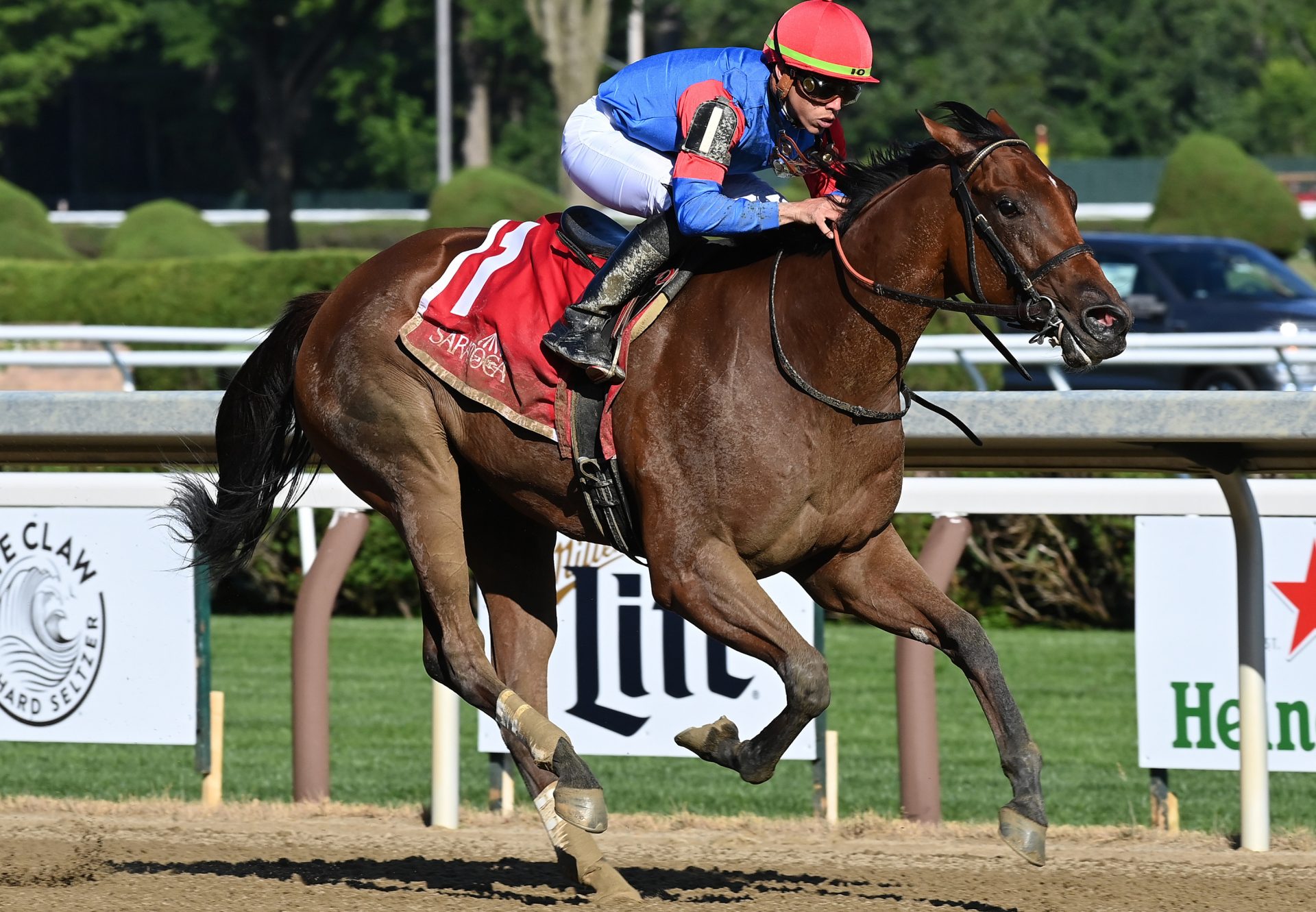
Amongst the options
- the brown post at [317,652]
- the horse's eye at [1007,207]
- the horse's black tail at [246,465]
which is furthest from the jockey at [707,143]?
the brown post at [317,652]

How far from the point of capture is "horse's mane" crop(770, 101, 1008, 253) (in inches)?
155

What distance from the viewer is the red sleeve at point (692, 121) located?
4.03 meters

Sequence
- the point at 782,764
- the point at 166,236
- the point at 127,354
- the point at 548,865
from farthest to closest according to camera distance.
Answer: the point at 166,236 < the point at 127,354 < the point at 782,764 < the point at 548,865

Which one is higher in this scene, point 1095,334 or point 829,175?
point 829,175

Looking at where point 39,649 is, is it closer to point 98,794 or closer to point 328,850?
point 98,794

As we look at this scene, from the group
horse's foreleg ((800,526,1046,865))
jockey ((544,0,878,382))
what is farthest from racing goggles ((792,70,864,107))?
horse's foreleg ((800,526,1046,865))

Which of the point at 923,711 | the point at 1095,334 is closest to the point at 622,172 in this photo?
the point at 1095,334

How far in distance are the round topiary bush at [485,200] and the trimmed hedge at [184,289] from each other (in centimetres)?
358

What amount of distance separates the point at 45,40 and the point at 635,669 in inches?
1774

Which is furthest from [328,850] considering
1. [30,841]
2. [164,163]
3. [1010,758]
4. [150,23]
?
[164,163]

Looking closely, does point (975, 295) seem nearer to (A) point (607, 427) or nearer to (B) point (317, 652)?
(A) point (607, 427)

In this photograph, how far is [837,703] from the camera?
751 cm

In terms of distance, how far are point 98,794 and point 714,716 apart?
83.4 inches

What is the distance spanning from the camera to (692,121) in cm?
406
